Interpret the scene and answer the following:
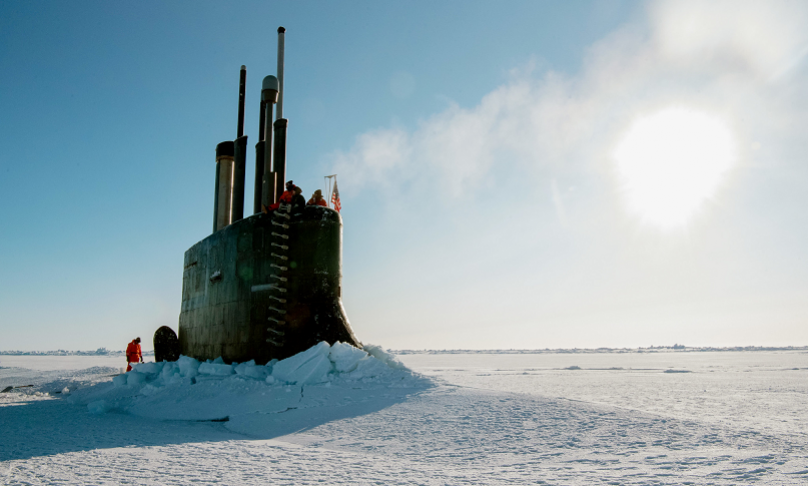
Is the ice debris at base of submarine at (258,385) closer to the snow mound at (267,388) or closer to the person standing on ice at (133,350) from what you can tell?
the snow mound at (267,388)

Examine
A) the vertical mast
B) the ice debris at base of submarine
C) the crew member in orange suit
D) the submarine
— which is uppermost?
the vertical mast

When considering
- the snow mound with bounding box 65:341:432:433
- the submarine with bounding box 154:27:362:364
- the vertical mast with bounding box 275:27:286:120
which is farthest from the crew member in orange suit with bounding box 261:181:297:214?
the vertical mast with bounding box 275:27:286:120

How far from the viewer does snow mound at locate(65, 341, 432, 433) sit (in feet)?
23.0

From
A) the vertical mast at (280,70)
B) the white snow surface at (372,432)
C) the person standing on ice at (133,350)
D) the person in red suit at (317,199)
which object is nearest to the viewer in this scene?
the white snow surface at (372,432)

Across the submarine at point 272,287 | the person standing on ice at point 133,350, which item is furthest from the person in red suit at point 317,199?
the person standing on ice at point 133,350

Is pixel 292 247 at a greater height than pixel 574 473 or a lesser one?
greater

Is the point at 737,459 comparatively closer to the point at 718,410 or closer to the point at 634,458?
the point at 634,458

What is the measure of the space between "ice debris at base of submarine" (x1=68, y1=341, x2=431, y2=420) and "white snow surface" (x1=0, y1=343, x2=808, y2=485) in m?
0.03

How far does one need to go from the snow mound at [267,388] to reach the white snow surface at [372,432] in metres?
0.03

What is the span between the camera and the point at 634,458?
4363 millimetres

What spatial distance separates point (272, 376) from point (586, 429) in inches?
189

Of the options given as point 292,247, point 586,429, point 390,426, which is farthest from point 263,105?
point 586,429

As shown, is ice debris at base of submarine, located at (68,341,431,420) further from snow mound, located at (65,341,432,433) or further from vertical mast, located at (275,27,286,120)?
vertical mast, located at (275,27,286,120)

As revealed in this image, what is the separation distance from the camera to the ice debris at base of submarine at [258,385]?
7.20 m
